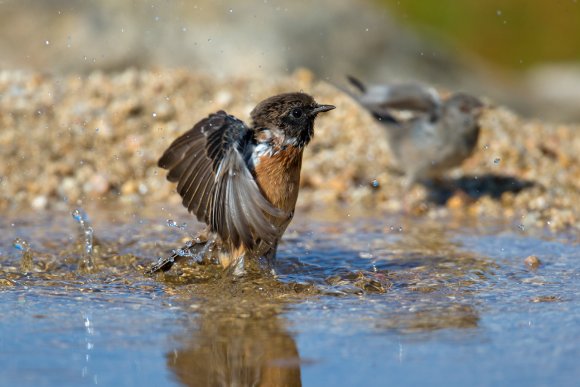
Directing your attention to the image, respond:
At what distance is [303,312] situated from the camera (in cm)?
450

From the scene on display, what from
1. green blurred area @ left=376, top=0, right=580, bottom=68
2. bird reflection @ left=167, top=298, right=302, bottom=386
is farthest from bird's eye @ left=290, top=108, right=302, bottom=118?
green blurred area @ left=376, top=0, right=580, bottom=68

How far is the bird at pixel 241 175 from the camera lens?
500cm

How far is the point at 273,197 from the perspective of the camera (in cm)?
535

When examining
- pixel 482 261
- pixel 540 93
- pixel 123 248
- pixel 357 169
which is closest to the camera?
pixel 482 261

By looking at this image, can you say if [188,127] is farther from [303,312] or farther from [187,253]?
[303,312]

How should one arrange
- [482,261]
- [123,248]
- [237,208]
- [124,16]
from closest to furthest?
1. [237,208]
2. [482,261]
3. [123,248]
4. [124,16]

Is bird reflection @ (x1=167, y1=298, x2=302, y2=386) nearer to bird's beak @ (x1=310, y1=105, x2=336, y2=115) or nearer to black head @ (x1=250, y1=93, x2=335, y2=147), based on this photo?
black head @ (x1=250, y1=93, x2=335, y2=147)

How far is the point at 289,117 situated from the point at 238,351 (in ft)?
6.71

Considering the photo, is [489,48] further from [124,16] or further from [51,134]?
[51,134]

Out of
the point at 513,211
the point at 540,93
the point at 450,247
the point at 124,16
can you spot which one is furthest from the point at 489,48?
the point at 450,247

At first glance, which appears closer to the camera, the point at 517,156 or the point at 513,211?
the point at 513,211

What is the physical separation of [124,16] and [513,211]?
6.30 metres

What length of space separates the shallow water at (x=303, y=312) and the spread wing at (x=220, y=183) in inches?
13.0

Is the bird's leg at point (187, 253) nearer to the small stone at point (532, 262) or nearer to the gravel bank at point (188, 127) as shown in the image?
the small stone at point (532, 262)
